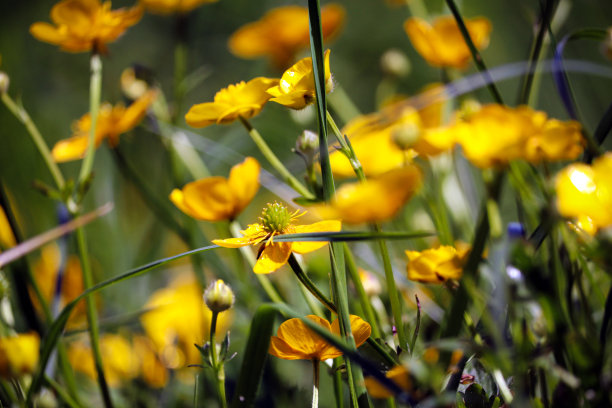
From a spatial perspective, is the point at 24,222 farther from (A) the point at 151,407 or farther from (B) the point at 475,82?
(B) the point at 475,82

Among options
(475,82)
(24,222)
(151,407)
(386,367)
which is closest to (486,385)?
(386,367)

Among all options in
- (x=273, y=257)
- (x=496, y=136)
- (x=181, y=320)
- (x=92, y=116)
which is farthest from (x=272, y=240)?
(x=181, y=320)

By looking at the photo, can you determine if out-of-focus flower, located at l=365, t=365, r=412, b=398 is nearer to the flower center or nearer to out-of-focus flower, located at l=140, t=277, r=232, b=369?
the flower center

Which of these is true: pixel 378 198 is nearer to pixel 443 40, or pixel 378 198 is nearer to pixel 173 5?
pixel 443 40

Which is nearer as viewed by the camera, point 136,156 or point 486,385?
point 486,385

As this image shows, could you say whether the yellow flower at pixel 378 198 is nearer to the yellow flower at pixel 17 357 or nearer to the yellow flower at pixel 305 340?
the yellow flower at pixel 305 340
